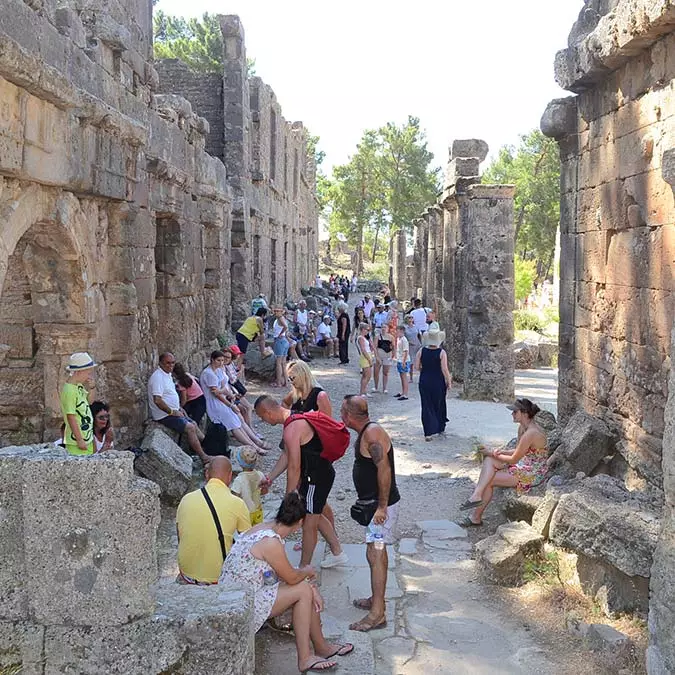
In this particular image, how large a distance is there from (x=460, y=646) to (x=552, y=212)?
38.1 metres

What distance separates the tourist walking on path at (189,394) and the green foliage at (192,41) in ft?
80.3

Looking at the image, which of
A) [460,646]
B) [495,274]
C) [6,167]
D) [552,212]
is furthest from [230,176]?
[552,212]

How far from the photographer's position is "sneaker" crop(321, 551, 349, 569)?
6.54m

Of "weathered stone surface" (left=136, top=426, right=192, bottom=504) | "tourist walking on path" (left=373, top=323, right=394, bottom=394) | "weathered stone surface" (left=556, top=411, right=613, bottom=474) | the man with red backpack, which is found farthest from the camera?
"tourist walking on path" (left=373, top=323, right=394, bottom=394)

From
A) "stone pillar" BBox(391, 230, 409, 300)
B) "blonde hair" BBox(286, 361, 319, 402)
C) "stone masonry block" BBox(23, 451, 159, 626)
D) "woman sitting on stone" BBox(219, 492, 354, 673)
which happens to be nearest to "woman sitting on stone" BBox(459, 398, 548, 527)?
"blonde hair" BBox(286, 361, 319, 402)

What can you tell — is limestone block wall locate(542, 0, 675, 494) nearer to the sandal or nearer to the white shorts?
the white shorts

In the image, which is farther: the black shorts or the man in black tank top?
the black shorts

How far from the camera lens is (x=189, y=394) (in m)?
9.68

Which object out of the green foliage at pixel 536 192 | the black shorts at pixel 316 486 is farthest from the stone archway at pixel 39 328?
the green foliage at pixel 536 192

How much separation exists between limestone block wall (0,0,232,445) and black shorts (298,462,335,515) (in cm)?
256

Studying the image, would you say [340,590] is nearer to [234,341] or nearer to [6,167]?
[6,167]

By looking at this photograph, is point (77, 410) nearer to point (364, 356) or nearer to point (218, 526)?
point (218, 526)

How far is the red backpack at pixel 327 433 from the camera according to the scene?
5910mm

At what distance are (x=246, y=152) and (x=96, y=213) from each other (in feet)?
35.0
